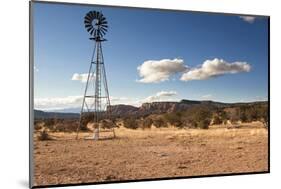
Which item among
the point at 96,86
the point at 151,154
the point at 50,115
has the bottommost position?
the point at 151,154

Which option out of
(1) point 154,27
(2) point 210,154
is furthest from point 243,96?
(1) point 154,27

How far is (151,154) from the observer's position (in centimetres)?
544

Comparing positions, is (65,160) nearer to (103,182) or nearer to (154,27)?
(103,182)

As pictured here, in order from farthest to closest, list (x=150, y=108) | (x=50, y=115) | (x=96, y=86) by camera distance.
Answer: (x=150, y=108)
(x=96, y=86)
(x=50, y=115)

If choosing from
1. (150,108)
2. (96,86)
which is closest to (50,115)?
(96,86)

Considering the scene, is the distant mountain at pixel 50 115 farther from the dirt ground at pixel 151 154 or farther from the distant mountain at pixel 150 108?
the dirt ground at pixel 151 154

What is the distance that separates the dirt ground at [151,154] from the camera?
512 centimetres

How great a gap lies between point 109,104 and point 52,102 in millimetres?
624

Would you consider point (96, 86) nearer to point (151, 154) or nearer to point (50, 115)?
point (50, 115)

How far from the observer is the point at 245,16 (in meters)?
5.79

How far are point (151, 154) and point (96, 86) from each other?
3.20 ft

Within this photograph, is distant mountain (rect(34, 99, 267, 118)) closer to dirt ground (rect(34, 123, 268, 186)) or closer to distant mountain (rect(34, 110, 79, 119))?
distant mountain (rect(34, 110, 79, 119))

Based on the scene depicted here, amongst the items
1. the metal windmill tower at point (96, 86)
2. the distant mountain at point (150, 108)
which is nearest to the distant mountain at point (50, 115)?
the distant mountain at point (150, 108)

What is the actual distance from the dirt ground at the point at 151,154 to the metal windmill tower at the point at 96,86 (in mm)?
201
